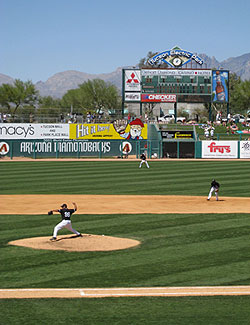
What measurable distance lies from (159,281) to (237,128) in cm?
6655

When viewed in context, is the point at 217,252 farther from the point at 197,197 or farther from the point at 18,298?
the point at 197,197

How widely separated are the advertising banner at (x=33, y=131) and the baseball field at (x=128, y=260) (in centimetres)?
3842

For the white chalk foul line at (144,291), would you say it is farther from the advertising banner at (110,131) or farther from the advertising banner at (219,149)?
the advertising banner at (110,131)

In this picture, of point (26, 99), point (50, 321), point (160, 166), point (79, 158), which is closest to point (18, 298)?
point (50, 321)

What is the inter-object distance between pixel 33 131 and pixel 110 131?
9.64 m

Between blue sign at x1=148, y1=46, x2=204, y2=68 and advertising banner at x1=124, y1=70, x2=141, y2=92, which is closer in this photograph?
advertising banner at x1=124, y1=70, x2=141, y2=92

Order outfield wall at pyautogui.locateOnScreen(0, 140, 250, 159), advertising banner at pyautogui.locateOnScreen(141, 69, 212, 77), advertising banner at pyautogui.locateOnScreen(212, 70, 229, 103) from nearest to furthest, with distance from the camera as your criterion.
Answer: outfield wall at pyautogui.locateOnScreen(0, 140, 250, 159)
advertising banner at pyautogui.locateOnScreen(141, 69, 212, 77)
advertising banner at pyautogui.locateOnScreen(212, 70, 229, 103)

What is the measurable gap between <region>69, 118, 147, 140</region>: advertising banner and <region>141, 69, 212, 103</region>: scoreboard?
603 cm

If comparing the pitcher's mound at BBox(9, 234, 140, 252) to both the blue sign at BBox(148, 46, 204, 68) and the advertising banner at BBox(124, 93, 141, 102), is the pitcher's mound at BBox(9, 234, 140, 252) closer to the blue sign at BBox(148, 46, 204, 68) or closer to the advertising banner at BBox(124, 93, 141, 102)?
the advertising banner at BBox(124, 93, 141, 102)

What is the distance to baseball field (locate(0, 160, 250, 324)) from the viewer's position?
10.6 meters

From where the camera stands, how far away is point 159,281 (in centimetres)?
1269

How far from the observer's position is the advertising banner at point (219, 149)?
6050 cm

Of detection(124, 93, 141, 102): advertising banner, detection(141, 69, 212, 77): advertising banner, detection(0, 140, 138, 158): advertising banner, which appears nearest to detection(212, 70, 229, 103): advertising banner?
detection(141, 69, 212, 77): advertising banner

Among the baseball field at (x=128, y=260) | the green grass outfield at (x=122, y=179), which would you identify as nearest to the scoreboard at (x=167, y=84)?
the green grass outfield at (x=122, y=179)
